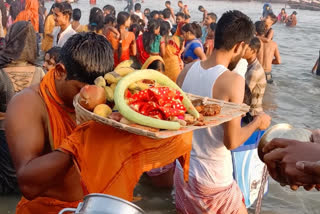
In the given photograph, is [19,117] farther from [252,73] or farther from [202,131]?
[252,73]

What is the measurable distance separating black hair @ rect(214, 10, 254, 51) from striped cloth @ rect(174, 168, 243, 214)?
0.96 m

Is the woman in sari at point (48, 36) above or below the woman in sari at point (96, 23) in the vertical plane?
below

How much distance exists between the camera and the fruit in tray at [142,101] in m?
1.61

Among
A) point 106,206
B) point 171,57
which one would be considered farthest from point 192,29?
point 106,206

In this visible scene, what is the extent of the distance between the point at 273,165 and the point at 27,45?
2.64 meters

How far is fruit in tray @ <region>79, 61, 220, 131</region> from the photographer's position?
1606 mm

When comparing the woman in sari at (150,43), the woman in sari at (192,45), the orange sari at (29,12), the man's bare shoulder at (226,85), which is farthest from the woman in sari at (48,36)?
the man's bare shoulder at (226,85)

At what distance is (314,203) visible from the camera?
4.57 m

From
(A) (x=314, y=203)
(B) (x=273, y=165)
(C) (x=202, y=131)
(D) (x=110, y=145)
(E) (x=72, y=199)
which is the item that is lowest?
(A) (x=314, y=203)

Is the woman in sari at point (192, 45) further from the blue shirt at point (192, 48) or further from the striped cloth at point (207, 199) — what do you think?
the striped cloth at point (207, 199)

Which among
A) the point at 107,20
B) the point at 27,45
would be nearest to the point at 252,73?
the point at 27,45

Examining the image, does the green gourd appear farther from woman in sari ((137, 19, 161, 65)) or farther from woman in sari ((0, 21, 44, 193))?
woman in sari ((137, 19, 161, 65))

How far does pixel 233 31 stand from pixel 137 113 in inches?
53.7

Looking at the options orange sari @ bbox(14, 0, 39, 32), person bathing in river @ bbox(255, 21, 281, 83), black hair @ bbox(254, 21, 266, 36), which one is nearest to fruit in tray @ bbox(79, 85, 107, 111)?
person bathing in river @ bbox(255, 21, 281, 83)
